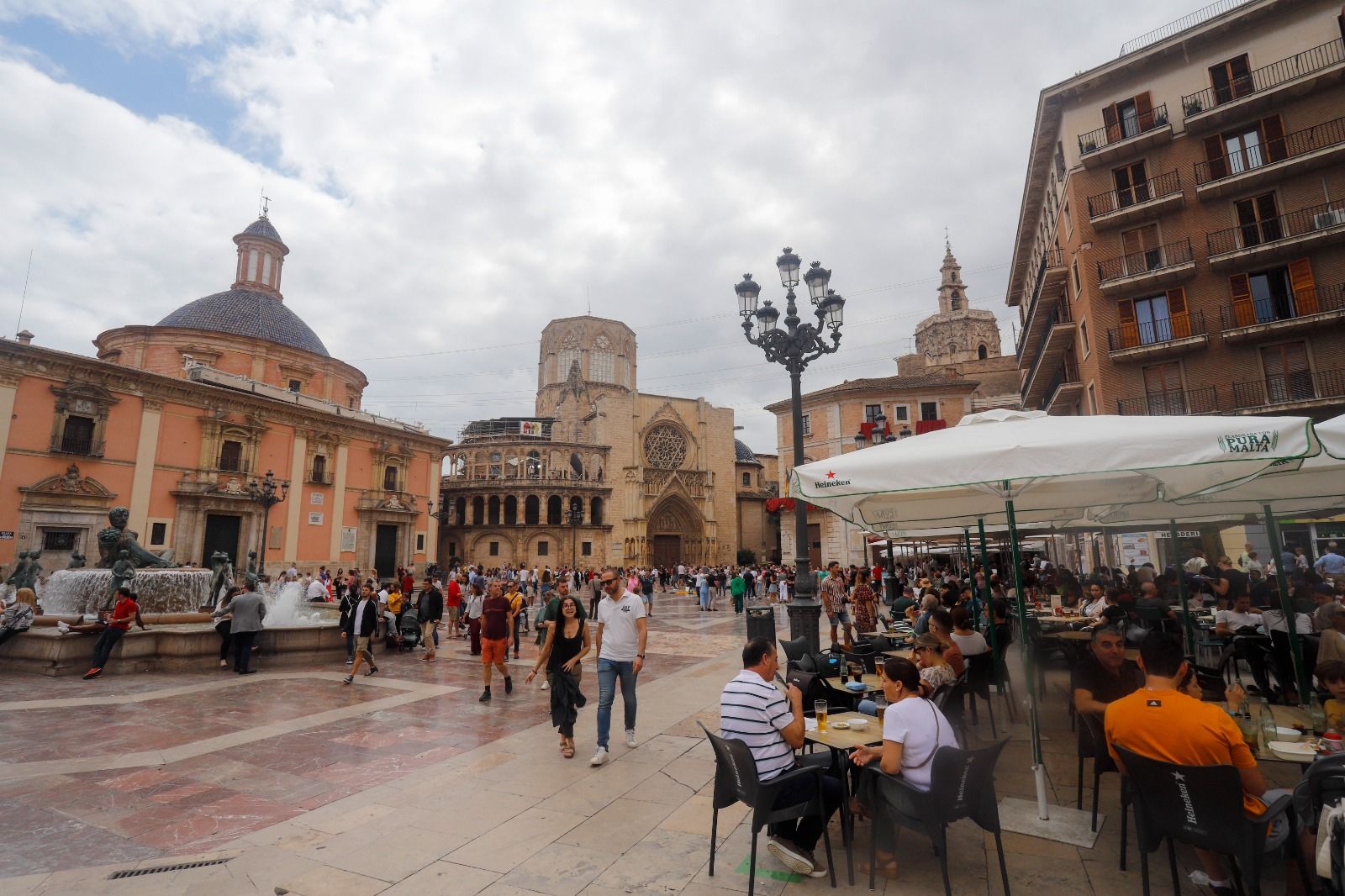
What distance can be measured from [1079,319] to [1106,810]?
19.5 meters

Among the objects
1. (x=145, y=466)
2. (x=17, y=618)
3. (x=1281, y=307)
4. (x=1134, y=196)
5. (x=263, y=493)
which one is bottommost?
(x=17, y=618)

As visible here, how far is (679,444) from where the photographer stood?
152 ft

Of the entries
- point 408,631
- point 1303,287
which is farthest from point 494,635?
point 1303,287

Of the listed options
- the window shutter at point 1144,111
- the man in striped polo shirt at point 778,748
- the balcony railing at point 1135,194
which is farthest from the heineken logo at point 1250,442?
the window shutter at point 1144,111

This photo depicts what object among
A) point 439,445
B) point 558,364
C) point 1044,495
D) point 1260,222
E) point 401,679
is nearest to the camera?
point 1044,495

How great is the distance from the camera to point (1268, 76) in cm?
1673

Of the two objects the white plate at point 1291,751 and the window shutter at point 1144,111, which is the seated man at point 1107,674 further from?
the window shutter at point 1144,111

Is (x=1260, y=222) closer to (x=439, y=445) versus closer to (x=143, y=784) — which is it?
(x=143, y=784)

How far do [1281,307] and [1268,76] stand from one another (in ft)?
20.2

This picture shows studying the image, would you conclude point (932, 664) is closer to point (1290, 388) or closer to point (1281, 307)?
point (1290, 388)

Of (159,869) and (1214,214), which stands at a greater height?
(1214,214)

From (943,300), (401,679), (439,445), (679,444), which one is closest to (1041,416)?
(401,679)

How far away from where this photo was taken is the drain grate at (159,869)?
3.42 m

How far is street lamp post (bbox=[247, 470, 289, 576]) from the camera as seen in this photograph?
2180cm
